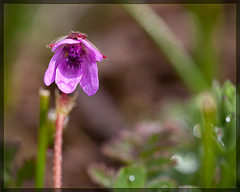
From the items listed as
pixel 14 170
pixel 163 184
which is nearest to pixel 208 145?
pixel 163 184

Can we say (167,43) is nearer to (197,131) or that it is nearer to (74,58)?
(197,131)

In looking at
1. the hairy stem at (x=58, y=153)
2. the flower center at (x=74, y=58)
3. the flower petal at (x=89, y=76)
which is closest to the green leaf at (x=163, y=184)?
the hairy stem at (x=58, y=153)

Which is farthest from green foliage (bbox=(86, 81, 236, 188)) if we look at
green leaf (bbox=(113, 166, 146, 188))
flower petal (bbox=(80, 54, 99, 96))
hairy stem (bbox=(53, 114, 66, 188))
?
flower petal (bbox=(80, 54, 99, 96))

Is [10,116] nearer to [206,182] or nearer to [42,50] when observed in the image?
[42,50]

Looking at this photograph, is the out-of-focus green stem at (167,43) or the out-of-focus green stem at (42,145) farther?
the out-of-focus green stem at (167,43)

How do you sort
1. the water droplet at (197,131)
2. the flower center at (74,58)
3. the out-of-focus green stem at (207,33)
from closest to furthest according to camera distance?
the flower center at (74,58)
the water droplet at (197,131)
the out-of-focus green stem at (207,33)

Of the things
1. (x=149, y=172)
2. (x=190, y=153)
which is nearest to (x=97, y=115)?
(x=190, y=153)

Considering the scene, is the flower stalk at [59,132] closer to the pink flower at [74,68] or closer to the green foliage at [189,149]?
the pink flower at [74,68]

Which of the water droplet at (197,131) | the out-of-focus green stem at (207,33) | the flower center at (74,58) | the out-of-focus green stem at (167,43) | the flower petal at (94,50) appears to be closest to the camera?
the flower petal at (94,50)
